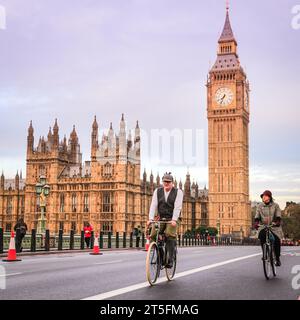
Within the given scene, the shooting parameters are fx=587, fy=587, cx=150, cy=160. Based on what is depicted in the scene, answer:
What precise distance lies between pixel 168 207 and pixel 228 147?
10373 centimetres

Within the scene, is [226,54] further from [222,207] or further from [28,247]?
[28,247]

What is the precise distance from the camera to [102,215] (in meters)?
85.6

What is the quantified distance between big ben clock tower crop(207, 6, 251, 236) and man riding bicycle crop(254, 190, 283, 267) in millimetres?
99051

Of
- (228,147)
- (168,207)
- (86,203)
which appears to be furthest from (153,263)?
(228,147)

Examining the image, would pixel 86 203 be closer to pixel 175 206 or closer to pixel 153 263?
pixel 175 206

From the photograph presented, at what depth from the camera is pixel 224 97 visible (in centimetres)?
11250

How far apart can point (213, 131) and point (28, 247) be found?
87.2 m

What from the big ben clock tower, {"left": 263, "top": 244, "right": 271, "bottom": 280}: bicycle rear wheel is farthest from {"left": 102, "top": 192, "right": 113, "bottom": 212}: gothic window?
{"left": 263, "top": 244, "right": 271, "bottom": 280}: bicycle rear wheel

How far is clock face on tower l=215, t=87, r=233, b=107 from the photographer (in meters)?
112

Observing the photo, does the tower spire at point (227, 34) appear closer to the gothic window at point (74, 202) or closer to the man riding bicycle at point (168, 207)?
the gothic window at point (74, 202)

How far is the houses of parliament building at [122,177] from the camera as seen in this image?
3374 inches

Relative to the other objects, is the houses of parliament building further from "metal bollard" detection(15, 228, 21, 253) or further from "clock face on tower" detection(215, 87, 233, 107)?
"metal bollard" detection(15, 228, 21, 253)
